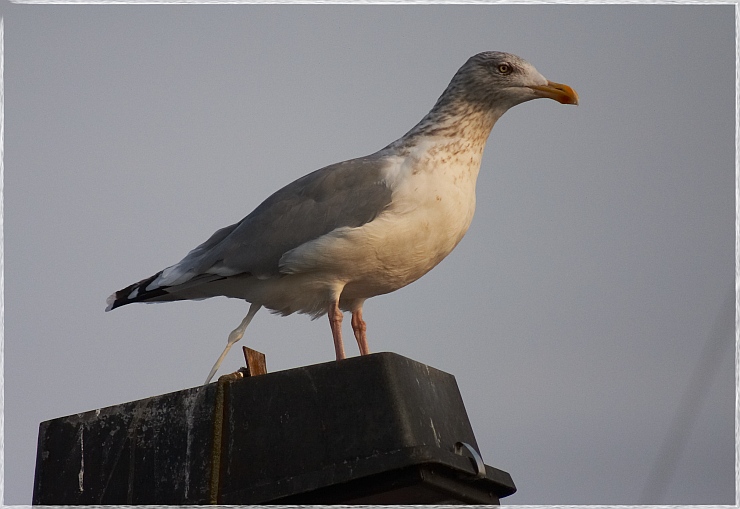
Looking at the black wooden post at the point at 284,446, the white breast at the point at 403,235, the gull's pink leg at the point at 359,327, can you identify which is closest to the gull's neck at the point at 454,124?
the white breast at the point at 403,235

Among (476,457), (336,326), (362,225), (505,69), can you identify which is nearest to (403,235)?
(362,225)

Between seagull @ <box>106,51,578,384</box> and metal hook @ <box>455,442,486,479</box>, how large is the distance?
2.05 m

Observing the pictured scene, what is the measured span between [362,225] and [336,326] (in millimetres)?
799

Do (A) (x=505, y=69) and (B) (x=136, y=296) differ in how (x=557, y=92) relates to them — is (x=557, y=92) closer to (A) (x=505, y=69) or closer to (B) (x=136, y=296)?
(A) (x=505, y=69)

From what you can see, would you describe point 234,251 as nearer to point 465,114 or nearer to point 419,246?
point 419,246

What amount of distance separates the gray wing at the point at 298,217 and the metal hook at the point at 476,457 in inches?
90.0

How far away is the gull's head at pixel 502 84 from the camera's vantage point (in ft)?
28.0

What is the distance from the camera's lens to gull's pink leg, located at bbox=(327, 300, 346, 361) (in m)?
7.85

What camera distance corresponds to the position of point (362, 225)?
7.60 m

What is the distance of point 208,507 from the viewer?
536 centimetres

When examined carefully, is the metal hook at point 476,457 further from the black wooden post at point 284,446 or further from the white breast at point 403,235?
the white breast at point 403,235

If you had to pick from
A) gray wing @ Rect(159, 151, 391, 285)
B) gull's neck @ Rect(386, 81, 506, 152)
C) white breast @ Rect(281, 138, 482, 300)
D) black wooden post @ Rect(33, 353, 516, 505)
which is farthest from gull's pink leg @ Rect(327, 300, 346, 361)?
black wooden post @ Rect(33, 353, 516, 505)

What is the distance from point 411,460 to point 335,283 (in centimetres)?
270

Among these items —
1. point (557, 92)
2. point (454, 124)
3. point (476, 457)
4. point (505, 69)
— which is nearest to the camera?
point (476, 457)
